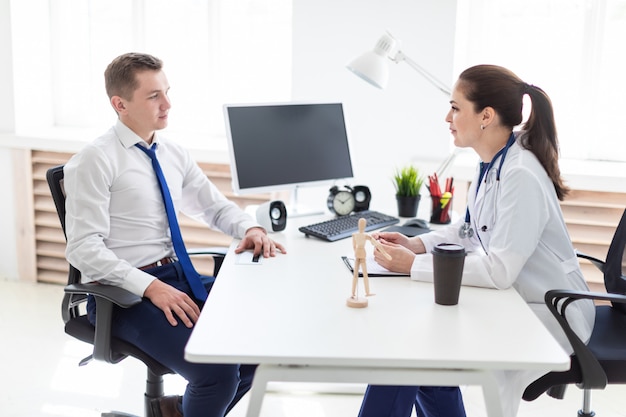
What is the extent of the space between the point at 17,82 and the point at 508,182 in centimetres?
295

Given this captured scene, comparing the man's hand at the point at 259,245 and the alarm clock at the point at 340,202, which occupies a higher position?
the alarm clock at the point at 340,202

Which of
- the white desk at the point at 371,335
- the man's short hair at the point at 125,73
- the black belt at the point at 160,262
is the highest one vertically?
the man's short hair at the point at 125,73

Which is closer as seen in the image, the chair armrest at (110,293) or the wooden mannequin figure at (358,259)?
the wooden mannequin figure at (358,259)

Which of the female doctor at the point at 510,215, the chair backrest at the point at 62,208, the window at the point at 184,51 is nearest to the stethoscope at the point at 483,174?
the female doctor at the point at 510,215

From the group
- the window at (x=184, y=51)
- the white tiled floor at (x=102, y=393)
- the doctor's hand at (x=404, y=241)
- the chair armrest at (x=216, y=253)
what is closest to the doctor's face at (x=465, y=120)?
the doctor's hand at (x=404, y=241)

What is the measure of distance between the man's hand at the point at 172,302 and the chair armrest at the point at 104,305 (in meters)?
0.07

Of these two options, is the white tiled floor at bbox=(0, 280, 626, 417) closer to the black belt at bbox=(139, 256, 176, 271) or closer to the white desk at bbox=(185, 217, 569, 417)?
the black belt at bbox=(139, 256, 176, 271)

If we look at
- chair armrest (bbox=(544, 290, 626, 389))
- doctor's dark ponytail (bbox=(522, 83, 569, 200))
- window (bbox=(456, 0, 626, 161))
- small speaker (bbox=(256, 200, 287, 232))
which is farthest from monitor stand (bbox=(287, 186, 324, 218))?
window (bbox=(456, 0, 626, 161))

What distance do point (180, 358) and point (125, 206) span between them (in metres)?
0.54

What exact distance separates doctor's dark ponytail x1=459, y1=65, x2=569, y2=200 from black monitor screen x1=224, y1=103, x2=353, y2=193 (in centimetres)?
78

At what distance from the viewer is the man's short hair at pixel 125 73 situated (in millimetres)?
2316

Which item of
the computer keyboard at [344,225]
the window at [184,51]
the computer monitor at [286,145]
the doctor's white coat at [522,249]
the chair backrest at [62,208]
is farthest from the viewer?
Result: the window at [184,51]

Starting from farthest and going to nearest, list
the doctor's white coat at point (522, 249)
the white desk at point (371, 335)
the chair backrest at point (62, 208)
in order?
the chair backrest at point (62, 208)
the doctor's white coat at point (522, 249)
the white desk at point (371, 335)

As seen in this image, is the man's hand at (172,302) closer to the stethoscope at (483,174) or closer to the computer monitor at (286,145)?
the computer monitor at (286,145)
